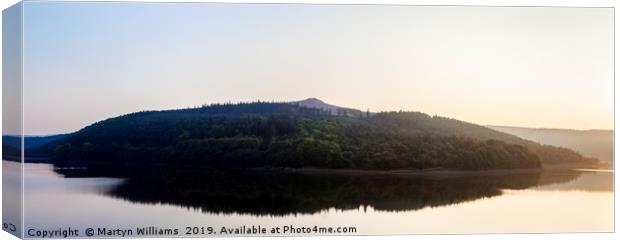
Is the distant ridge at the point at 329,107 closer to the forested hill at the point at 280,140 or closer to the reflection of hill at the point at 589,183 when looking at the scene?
the forested hill at the point at 280,140

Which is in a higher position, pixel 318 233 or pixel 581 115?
pixel 581 115

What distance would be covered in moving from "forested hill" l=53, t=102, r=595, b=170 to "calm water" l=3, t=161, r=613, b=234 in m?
0.18

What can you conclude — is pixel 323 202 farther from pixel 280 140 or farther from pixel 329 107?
pixel 329 107

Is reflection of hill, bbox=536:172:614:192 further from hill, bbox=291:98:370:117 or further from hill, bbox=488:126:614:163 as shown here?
hill, bbox=291:98:370:117

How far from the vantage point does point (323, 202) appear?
11.5 m

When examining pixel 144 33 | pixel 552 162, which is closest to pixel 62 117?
pixel 144 33

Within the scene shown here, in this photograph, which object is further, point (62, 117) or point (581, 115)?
point (581, 115)

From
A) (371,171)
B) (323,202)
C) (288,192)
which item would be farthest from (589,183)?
(288,192)

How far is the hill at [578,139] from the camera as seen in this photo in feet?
39.6

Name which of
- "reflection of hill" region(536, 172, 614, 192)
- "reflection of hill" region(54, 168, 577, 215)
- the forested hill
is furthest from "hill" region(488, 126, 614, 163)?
"reflection of hill" region(54, 168, 577, 215)

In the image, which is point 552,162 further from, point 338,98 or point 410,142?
point 338,98

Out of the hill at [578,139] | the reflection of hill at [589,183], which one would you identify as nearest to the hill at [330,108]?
the hill at [578,139]

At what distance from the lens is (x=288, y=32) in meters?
11.6

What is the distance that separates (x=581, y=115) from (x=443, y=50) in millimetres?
1854
